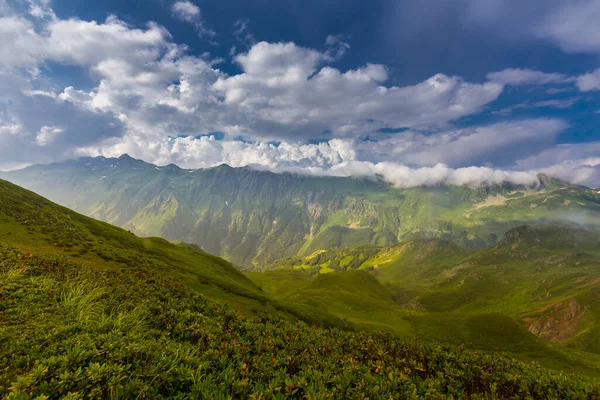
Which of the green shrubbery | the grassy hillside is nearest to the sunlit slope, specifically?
the green shrubbery

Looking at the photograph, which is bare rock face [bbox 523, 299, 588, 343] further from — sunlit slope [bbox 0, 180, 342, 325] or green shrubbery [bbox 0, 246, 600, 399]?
green shrubbery [bbox 0, 246, 600, 399]

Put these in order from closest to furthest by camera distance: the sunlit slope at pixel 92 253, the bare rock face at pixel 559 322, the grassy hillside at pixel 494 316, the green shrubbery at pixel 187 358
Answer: the green shrubbery at pixel 187 358 → the sunlit slope at pixel 92 253 → the grassy hillside at pixel 494 316 → the bare rock face at pixel 559 322

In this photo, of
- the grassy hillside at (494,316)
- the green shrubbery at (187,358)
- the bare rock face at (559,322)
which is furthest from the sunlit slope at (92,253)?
the bare rock face at (559,322)

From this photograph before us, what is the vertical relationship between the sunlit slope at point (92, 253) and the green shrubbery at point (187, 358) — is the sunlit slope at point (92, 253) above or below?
below

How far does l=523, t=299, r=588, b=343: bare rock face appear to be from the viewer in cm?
10646

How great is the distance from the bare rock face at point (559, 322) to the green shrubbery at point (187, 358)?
14132 cm

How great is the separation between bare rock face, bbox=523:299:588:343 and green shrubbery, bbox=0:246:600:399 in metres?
141

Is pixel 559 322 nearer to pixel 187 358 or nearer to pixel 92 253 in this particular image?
pixel 187 358

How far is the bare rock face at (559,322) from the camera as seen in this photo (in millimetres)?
106463

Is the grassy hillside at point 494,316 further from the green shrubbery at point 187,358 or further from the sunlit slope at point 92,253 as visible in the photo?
the sunlit slope at point 92,253

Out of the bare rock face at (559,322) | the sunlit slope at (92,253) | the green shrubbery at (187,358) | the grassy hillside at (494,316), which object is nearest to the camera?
the green shrubbery at (187,358)

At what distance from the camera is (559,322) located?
114375mm

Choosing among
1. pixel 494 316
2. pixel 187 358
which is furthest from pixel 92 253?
pixel 494 316

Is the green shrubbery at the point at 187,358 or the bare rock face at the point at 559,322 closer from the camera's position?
the green shrubbery at the point at 187,358
